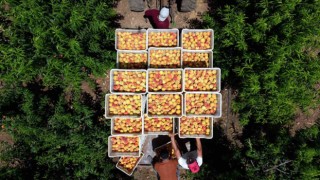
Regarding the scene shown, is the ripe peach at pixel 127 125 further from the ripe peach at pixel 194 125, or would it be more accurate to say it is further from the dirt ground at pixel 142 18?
the dirt ground at pixel 142 18

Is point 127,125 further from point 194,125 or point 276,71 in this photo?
point 276,71

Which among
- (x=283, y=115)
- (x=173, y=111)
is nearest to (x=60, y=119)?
(x=173, y=111)

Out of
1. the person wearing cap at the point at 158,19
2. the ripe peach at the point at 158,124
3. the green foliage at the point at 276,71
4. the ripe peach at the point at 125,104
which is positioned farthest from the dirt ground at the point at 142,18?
the ripe peach at the point at 158,124

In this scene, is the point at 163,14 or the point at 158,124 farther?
the point at 158,124

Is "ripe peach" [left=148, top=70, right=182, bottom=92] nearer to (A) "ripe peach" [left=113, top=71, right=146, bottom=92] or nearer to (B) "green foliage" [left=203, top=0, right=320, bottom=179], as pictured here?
(A) "ripe peach" [left=113, top=71, right=146, bottom=92]

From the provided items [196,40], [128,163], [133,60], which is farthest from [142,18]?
[128,163]

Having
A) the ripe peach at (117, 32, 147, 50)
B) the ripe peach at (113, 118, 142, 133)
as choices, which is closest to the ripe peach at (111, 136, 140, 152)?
the ripe peach at (113, 118, 142, 133)
